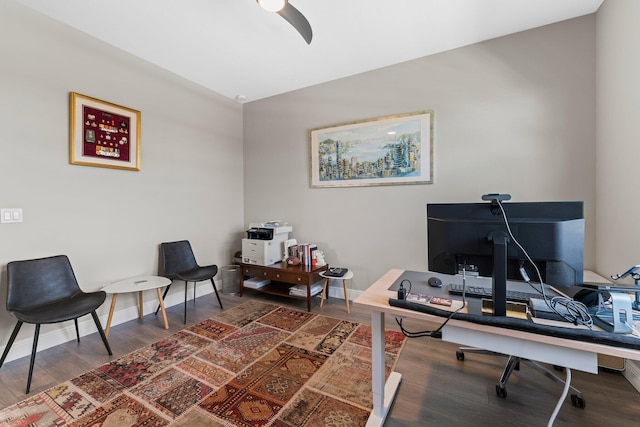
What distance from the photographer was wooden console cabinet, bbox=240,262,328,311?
298 centimetres

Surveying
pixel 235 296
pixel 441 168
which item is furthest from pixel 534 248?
pixel 235 296

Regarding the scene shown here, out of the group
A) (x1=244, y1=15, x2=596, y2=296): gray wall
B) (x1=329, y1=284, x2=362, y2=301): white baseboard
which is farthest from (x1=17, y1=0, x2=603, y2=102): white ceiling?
(x1=329, y1=284, x2=362, y2=301): white baseboard

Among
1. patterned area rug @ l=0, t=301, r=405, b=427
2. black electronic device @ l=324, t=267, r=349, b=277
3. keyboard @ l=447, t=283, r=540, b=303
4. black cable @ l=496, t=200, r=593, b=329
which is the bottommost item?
patterned area rug @ l=0, t=301, r=405, b=427

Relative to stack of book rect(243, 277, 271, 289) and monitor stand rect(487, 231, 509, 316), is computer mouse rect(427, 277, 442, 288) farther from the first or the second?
stack of book rect(243, 277, 271, 289)

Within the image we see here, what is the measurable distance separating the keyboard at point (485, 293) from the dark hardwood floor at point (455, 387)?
1.85ft

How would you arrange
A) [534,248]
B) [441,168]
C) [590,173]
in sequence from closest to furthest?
[534,248], [590,173], [441,168]

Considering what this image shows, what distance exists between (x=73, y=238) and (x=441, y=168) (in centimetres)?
368

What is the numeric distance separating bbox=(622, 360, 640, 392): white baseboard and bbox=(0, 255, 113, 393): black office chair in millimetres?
3785

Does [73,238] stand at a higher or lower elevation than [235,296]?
higher

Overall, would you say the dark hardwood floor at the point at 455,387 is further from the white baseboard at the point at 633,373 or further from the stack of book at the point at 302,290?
the stack of book at the point at 302,290

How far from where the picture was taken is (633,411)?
1.50 metres

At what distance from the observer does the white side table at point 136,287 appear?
2.38 m

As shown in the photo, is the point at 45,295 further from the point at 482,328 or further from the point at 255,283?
the point at 482,328

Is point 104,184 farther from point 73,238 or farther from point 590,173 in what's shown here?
point 590,173
